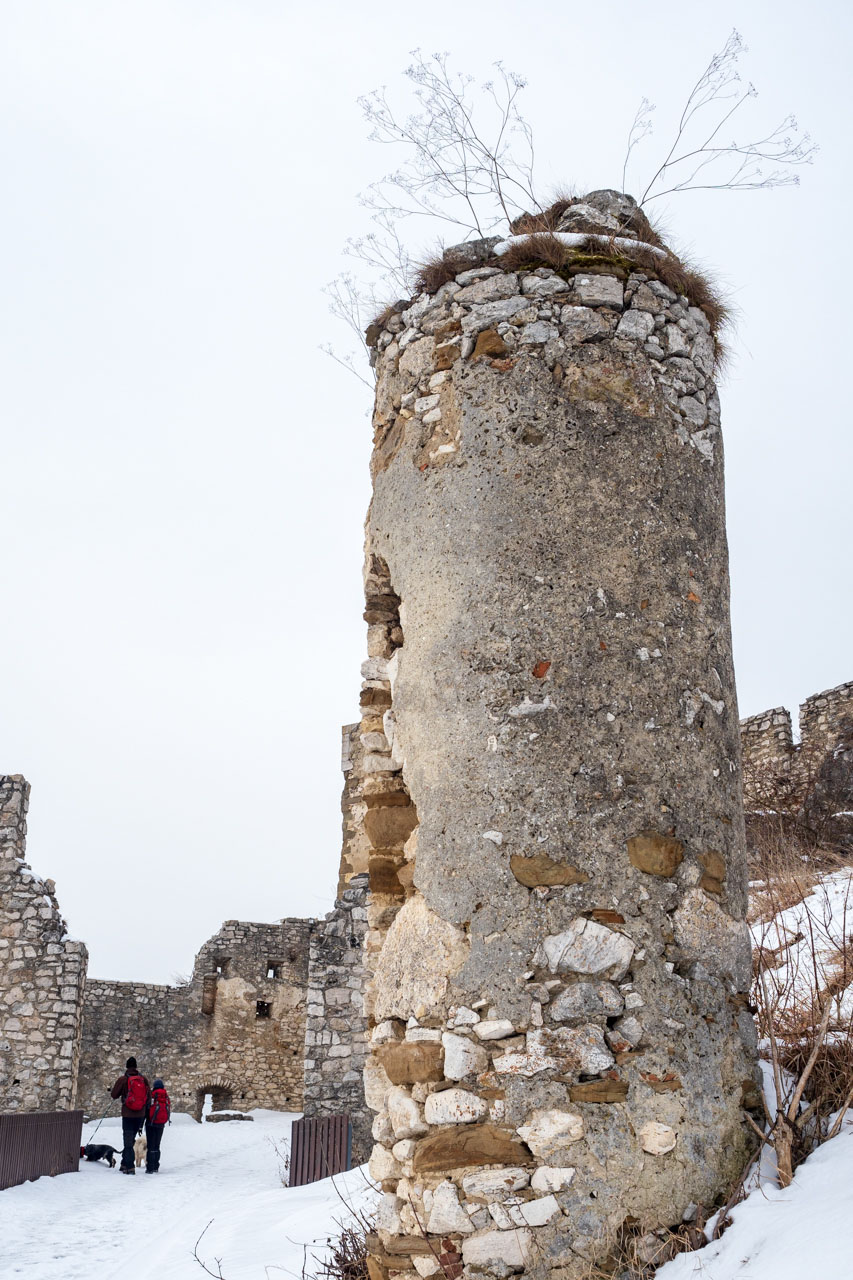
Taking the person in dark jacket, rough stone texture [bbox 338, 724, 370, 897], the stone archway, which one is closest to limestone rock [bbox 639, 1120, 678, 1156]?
rough stone texture [bbox 338, 724, 370, 897]

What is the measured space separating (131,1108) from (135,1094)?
0.68 feet

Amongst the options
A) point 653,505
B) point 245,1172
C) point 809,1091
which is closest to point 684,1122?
point 809,1091

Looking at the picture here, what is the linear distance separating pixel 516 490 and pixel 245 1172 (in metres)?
9.10

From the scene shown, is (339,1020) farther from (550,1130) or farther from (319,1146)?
(550,1130)

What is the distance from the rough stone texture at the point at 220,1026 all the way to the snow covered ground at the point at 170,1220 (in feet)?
13.8

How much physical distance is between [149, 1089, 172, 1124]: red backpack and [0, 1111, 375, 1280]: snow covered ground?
1.71 ft

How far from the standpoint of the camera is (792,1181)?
2.81 m

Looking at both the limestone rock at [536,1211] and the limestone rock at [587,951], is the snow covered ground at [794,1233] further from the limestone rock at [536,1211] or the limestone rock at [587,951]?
the limestone rock at [587,951]

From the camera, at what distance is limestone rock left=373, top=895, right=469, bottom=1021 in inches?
121

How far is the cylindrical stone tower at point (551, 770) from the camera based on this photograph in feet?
9.43

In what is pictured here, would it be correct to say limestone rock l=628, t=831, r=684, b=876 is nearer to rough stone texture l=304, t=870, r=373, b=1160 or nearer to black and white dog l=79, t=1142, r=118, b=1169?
rough stone texture l=304, t=870, r=373, b=1160

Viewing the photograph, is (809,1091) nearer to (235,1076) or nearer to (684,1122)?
(684,1122)

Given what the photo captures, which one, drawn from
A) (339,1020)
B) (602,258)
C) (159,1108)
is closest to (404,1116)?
(602,258)

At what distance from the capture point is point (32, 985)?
35.9 feet
